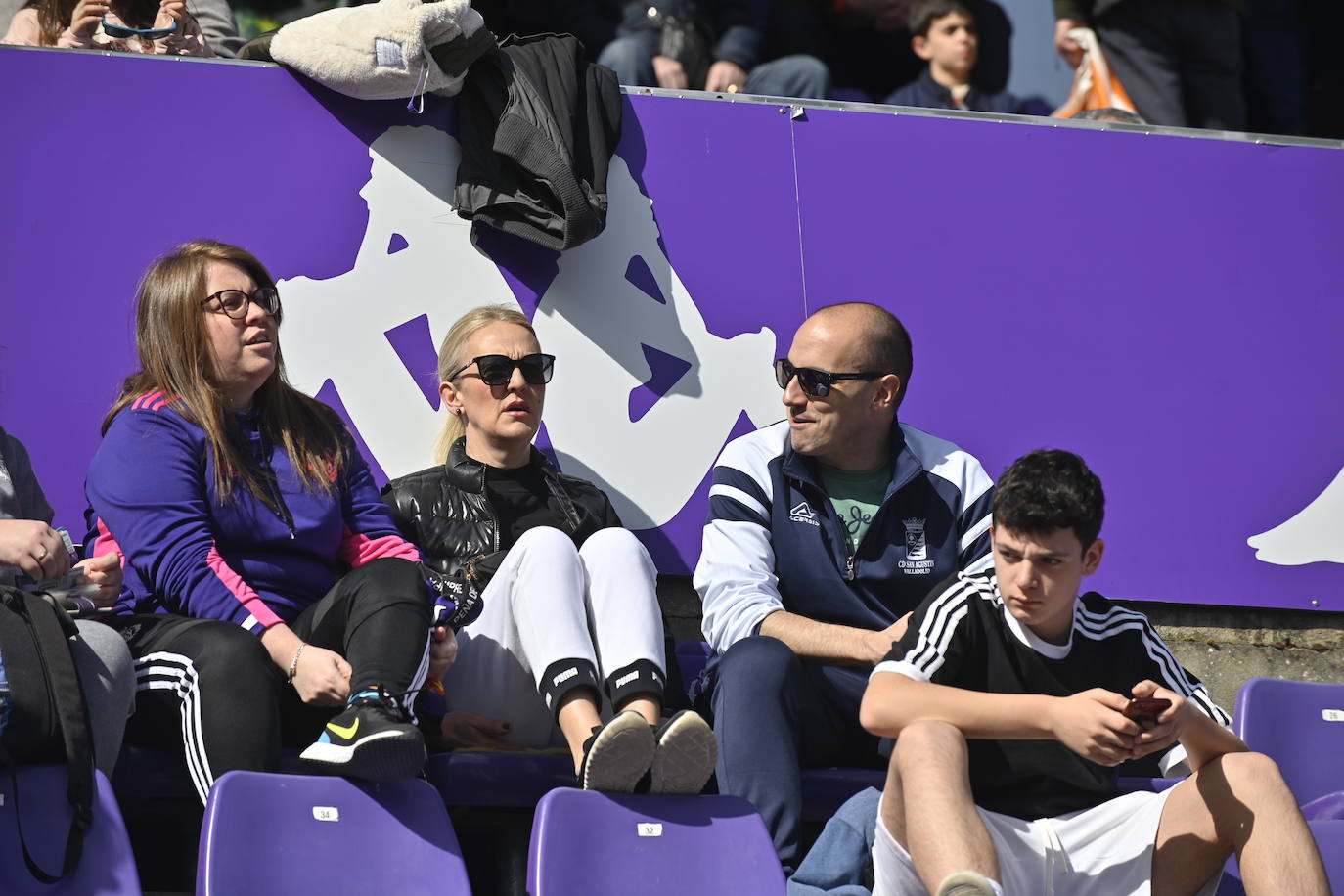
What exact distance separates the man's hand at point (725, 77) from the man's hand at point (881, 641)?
2.35 m

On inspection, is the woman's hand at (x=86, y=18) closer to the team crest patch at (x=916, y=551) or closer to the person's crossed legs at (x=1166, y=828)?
the team crest patch at (x=916, y=551)

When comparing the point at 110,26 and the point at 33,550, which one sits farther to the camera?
the point at 110,26

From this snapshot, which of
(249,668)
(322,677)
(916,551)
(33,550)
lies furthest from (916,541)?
(33,550)

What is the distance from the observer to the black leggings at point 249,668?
255cm

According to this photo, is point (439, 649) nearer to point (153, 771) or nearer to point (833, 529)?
point (153, 771)

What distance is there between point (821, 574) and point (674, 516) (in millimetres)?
613

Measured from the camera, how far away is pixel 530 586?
2.88m

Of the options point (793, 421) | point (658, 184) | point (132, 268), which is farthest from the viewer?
point (658, 184)

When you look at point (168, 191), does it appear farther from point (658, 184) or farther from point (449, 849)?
point (449, 849)

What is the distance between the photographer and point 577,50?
4004 millimetres

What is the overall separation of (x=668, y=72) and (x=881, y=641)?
7.66 ft

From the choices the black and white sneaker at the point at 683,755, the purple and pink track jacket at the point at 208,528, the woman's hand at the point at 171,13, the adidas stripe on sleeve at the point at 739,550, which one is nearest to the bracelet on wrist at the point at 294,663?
the purple and pink track jacket at the point at 208,528

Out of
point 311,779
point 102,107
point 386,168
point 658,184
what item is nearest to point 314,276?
point 386,168

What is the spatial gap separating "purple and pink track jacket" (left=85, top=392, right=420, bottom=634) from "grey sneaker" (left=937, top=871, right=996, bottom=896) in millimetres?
1261
